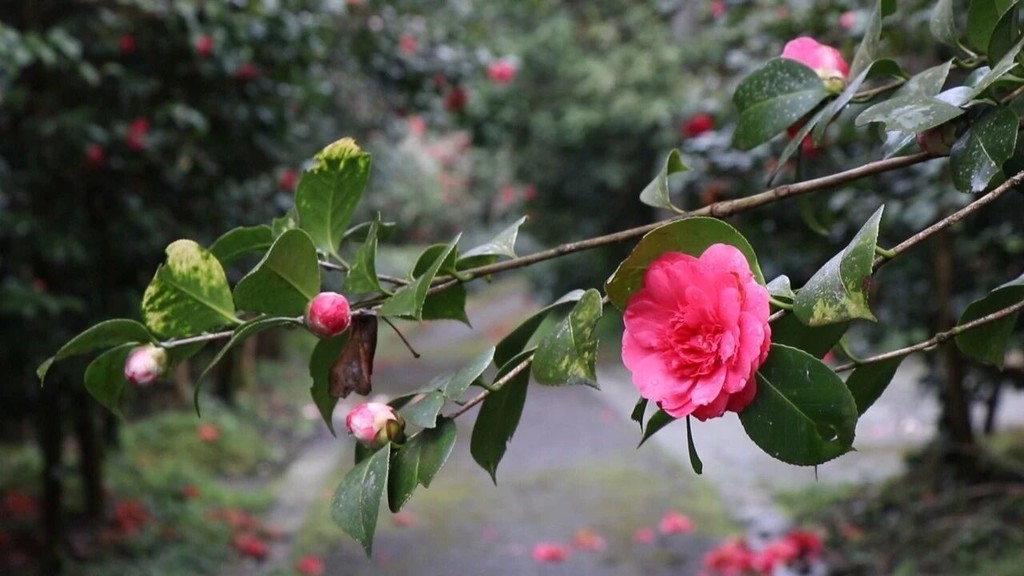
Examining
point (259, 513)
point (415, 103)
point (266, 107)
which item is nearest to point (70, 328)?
point (266, 107)

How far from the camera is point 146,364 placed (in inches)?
23.2

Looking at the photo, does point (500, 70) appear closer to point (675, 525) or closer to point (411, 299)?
point (675, 525)

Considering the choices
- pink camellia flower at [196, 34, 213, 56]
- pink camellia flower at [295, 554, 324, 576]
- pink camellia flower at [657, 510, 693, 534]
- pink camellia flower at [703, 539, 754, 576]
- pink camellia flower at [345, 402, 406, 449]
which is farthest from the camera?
pink camellia flower at [657, 510, 693, 534]

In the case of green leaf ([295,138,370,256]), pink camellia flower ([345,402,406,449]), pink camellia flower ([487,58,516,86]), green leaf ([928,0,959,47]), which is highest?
pink camellia flower ([487,58,516,86])

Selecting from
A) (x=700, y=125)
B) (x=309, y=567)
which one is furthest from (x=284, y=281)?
(x=309, y=567)

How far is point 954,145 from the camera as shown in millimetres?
586

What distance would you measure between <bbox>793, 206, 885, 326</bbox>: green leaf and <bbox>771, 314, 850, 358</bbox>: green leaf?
50mm

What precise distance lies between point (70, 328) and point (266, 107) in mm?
725

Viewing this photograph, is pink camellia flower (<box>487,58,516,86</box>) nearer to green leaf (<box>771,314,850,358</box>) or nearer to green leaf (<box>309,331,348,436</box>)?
green leaf (<box>309,331,348,436</box>)

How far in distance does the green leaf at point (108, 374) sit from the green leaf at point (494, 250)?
217 mm

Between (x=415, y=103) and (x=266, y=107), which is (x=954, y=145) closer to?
(x=266, y=107)

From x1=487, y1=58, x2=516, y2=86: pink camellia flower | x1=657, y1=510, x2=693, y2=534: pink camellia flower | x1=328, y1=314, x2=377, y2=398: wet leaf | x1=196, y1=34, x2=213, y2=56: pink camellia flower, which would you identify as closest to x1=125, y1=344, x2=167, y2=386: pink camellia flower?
x1=328, y1=314, x2=377, y2=398: wet leaf

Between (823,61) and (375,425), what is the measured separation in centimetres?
42

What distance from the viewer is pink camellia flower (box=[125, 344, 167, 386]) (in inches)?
23.1
